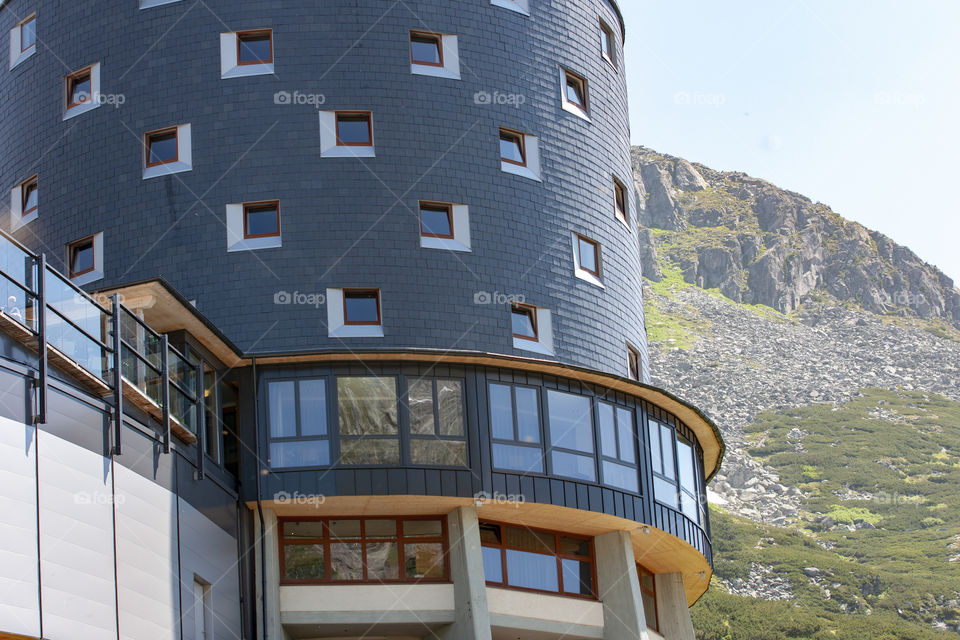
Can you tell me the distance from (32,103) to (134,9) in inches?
143

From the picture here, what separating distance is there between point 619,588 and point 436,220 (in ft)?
31.5

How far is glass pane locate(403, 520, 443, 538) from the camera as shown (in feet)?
98.2

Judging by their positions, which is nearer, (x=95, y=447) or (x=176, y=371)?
(x=95, y=447)

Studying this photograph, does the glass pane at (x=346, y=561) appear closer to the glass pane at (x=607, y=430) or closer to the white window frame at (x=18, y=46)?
the glass pane at (x=607, y=430)

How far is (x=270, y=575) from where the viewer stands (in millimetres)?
28234

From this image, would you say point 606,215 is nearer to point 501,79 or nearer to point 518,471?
point 501,79

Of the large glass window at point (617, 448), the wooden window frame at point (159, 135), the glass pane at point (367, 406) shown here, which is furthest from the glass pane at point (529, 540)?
the wooden window frame at point (159, 135)

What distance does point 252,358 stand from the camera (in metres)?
28.8

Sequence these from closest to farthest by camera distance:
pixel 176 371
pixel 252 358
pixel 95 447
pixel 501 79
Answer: pixel 95 447, pixel 176 371, pixel 252 358, pixel 501 79

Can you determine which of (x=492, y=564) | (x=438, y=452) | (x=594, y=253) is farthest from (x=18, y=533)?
(x=594, y=253)

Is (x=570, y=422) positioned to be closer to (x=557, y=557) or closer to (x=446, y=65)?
(x=557, y=557)

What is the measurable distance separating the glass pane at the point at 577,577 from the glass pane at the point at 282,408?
744 cm

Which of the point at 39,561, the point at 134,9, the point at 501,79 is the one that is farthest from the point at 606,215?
the point at 39,561

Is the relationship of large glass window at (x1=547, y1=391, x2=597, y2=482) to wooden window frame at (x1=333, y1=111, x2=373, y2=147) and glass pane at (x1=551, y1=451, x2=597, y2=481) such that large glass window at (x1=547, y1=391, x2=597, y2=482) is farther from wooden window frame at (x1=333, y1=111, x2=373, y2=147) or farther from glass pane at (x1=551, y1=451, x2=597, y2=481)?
wooden window frame at (x1=333, y1=111, x2=373, y2=147)
